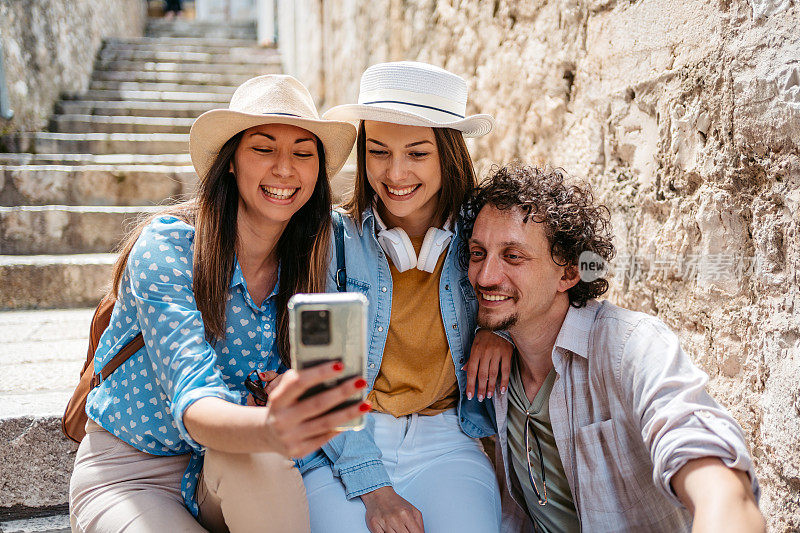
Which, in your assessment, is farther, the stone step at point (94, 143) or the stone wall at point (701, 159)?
the stone step at point (94, 143)

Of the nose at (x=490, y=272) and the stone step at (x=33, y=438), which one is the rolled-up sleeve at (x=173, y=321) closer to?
the nose at (x=490, y=272)

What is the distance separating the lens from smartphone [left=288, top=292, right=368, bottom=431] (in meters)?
0.95

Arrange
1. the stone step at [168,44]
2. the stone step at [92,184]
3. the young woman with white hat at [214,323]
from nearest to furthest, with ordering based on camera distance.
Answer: the young woman with white hat at [214,323] < the stone step at [92,184] < the stone step at [168,44]

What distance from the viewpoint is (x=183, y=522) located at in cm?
146

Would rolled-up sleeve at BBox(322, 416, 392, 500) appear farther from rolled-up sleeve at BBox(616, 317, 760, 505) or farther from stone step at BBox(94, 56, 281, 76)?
stone step at BBox(94, 56, 281, 76)

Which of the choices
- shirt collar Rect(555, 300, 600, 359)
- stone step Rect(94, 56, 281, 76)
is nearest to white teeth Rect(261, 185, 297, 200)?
shirt collar Rect(555, 300, 600, 359)

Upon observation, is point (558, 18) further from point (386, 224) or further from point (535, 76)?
point (386, 224)

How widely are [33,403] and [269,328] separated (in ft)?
3.31

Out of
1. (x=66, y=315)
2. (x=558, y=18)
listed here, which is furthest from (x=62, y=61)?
(x=558, y=18)

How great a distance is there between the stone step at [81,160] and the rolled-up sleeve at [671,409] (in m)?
3.69

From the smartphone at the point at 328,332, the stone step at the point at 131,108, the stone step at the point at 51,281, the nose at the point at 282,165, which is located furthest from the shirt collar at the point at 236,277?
the stone step at the point at 131,108

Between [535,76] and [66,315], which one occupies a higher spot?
[535,76]

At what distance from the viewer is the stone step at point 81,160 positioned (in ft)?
13.8

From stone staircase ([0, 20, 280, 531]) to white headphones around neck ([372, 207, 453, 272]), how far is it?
2.91 feet
